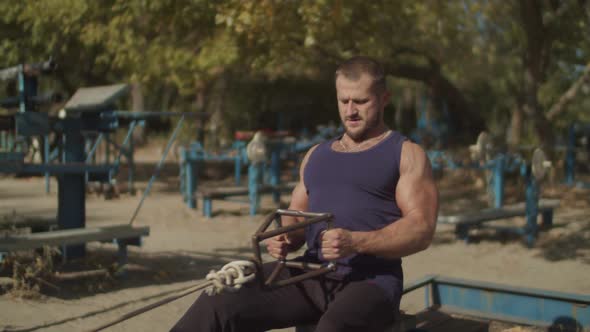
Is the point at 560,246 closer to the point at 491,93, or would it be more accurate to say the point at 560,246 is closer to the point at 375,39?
the point at 375,39

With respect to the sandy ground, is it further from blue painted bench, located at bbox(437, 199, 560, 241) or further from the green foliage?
the green foliage

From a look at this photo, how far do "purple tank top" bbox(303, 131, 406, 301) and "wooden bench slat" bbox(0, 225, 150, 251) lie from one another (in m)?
3.38

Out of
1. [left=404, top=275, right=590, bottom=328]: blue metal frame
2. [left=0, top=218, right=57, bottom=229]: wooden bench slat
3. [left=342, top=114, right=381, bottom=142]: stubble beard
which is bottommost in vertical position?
[left=404, top=275, right=590, bottom=328]: blue metal frame

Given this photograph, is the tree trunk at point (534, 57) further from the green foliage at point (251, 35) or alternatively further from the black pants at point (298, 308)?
the black pants at point (298, 308)

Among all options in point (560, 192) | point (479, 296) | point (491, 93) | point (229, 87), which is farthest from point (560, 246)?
point (491, 93)

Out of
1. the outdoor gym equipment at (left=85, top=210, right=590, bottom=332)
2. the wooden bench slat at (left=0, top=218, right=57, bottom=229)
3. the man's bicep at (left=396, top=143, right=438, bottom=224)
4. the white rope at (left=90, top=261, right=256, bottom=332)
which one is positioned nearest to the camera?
the white rope at (left=90, top=261, right=256, bottom=332)

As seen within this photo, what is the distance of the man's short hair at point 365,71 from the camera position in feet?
8.96

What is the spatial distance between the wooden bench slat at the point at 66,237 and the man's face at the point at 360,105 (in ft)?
11.3

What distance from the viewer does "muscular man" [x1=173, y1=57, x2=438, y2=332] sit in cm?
251

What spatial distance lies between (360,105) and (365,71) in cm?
13

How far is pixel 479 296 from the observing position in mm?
4410

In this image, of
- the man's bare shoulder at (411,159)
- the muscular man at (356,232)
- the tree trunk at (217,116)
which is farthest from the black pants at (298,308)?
the tree trunk at (217,116)

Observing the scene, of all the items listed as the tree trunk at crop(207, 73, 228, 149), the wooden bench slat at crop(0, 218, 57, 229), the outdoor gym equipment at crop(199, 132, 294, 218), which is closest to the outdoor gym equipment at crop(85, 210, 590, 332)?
the wooden bench slat at crop(0, 218, 57, 229)

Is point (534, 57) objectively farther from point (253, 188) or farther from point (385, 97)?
point (385, 97)
